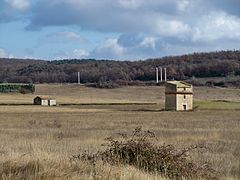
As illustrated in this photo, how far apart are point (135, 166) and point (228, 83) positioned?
137m

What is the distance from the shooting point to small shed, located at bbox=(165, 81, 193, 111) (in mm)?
87125

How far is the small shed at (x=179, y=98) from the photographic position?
286 ft

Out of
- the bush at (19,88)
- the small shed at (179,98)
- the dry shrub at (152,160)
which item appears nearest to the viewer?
the dry shrub at (152,160)

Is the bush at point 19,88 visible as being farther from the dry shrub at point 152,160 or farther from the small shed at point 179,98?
the dry shrub at point 152,160

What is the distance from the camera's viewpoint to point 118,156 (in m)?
11.0

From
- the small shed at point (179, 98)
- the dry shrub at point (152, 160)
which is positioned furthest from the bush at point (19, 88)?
the dry shrub at point (152, 160)

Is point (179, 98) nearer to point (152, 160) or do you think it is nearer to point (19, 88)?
point (19, 88)

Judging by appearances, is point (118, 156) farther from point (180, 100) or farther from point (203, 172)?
point (180, 100)

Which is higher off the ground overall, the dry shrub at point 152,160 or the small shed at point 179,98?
the dry shrub at point 152,160

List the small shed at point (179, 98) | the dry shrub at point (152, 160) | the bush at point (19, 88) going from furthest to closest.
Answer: the bush at point (19, 88) < the small shed at point (179, 98) < the dry shrub at point (152, 160)

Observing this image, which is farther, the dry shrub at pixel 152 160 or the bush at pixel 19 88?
the bush at pixel 19 88

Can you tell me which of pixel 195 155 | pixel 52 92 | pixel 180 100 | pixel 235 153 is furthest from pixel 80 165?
pixel 52 92

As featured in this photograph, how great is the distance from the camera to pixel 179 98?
8881cm

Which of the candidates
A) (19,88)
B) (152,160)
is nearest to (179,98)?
(19,88)
